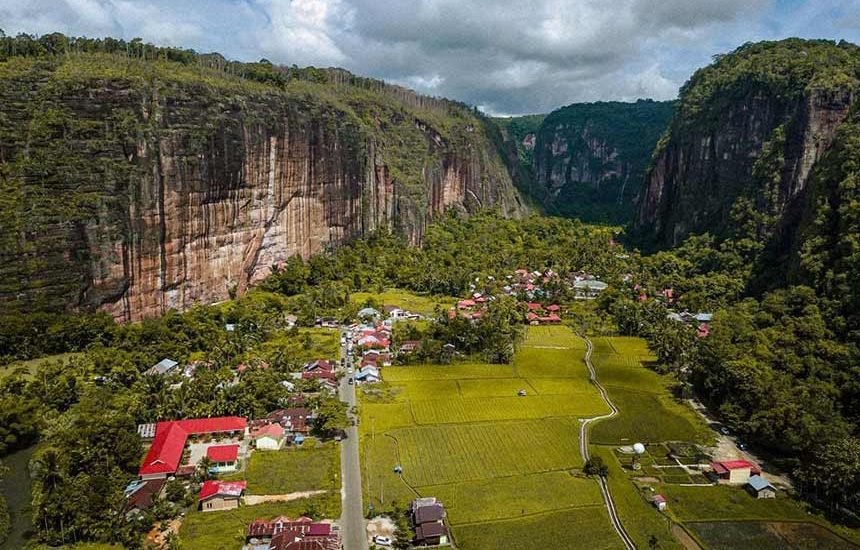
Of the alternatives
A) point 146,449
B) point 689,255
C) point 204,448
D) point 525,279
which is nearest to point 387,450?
point 204,448

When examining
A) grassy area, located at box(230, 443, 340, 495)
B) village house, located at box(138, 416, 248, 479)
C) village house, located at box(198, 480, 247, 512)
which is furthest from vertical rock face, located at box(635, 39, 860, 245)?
village house, located at box(198, 480, 247, 512)

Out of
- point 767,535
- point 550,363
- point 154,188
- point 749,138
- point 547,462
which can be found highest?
point 749,138

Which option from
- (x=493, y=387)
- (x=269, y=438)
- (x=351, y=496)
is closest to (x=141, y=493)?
(x=269, y=438)

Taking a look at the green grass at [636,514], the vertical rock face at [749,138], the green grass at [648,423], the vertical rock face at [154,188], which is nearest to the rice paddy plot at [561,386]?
the green grass at [648,423]

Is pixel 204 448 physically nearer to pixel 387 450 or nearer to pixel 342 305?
pixel 387 450

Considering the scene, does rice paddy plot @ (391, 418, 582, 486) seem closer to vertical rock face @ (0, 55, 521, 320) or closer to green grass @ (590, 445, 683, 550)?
green grass @ (590, 445, 683, 550)

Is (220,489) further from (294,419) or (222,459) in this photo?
(294,419)
